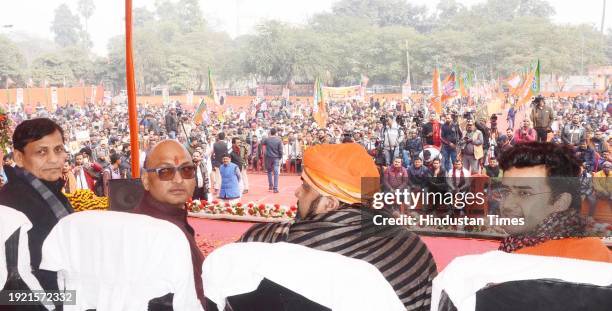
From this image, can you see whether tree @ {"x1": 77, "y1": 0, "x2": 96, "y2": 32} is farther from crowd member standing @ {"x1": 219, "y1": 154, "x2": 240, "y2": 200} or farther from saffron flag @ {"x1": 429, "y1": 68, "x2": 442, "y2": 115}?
saffron flag @ {"x1": 429, "y1": 68, "x2": 442, "y2": 115}

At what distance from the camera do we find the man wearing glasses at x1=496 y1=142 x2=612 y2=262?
4.79 feet

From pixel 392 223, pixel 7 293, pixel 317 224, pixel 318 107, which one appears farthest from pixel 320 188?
pixel 318 107

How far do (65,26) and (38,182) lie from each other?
11341 millimetres

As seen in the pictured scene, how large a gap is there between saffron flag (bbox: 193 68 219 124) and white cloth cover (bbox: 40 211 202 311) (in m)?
10.8

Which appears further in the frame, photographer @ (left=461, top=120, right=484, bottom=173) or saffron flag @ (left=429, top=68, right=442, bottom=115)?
saffron flag @ (left=429, top=68, right=442, bottom=115)

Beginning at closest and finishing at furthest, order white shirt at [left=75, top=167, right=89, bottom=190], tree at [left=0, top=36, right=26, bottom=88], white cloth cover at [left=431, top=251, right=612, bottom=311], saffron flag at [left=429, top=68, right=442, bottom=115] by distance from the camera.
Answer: white cloth cover at [left=431, top=251, right=612, bottom=311], white shirt at [left=75, top=167, right=89, bottom=190], tree at [left=0, top=36, right=26, bottom=88], saffron flag at [left=429, top=68, right=442, bottom=115]

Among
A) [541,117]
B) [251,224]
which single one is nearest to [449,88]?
[541,117]

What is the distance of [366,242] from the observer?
155cm

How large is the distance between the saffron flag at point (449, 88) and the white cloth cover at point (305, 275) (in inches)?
465

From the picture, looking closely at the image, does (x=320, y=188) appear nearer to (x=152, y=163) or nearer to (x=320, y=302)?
(x=320, y=302)

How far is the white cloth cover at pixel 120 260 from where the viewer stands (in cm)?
146

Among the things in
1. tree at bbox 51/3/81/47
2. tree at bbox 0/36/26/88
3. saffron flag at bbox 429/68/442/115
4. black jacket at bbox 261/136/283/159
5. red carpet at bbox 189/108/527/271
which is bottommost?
red carpet at bbox 189/108/527/271

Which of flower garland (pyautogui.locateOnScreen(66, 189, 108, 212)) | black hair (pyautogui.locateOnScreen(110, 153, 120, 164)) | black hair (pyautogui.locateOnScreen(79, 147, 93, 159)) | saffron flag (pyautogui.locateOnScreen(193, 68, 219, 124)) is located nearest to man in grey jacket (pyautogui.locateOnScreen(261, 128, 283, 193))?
saffron flag (pyautogui.locateOnScreen(193, 68, 219, 124))

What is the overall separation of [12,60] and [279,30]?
18.4ft
